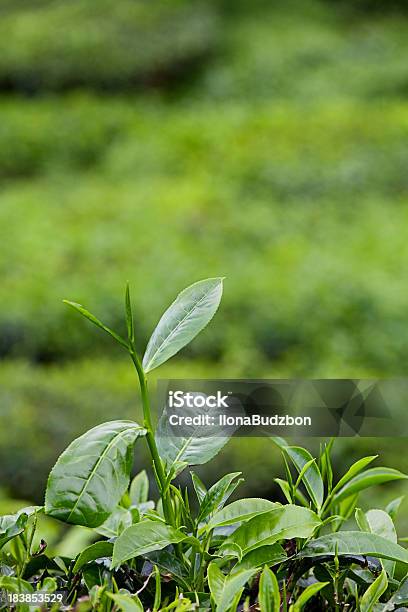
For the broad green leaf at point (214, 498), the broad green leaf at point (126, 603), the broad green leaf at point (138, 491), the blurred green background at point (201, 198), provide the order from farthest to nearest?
the blurred green background at point (201, 198)
the broad green leaf at point (138, 491)
the broad green leaf at point (214, 498)
the broad green leaf at point (126, 603)

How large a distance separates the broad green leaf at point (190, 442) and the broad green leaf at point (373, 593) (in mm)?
152

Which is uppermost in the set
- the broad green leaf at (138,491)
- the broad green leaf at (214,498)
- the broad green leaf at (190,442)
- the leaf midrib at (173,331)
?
the leaf midrib at (173,331)

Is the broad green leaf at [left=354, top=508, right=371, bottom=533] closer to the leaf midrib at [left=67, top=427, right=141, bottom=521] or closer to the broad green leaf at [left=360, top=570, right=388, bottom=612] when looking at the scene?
the broad green leaf at [left=360, top=570, right=388, bottom=612]

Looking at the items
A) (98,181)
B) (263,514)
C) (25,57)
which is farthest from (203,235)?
(263,514)

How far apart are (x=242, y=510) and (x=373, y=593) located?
0.11 meters

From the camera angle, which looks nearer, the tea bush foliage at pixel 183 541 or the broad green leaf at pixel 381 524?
the tea bush foliage at pixel 183 541

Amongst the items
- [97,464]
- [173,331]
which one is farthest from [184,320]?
[97,464]

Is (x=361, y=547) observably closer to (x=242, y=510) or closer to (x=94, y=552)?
(x=242, y=510)

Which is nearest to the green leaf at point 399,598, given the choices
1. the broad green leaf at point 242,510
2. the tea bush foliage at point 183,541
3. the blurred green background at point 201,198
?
the tea bush foliage at point 183,541

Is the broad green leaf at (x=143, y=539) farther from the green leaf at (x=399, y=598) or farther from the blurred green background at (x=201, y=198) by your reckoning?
the blurred green background at (x=201, y=198)

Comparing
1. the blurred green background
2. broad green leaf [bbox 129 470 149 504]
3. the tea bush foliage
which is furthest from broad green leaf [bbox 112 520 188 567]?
the blurred green background

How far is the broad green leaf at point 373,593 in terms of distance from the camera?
1.99 feet

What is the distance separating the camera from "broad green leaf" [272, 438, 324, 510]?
0.68 meters

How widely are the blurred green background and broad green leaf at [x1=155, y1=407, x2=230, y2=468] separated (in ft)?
5.81
